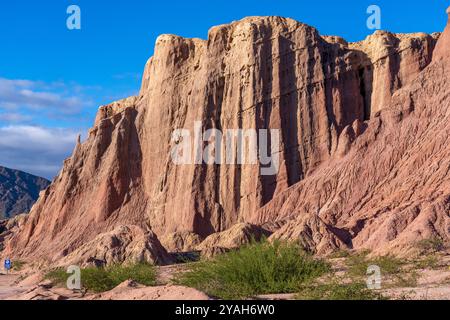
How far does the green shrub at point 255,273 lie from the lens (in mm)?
16559

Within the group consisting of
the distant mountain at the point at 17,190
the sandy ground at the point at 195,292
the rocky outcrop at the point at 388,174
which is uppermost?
the distant mountain at the point at 17,190

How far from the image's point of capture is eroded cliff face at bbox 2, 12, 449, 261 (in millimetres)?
44569

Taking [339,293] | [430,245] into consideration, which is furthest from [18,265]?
[339,293]

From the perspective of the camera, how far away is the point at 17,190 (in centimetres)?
17000

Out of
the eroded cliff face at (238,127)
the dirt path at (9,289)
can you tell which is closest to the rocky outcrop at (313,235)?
the eroded cliff face at (238,127)

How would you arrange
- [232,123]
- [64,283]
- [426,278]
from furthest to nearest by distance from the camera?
[232,123] → [64,283] → [426,278]

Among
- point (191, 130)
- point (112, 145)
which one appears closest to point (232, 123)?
point (191, 130)

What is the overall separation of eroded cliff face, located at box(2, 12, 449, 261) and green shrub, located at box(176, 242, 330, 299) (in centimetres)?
2382

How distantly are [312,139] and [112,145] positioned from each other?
52.2 feet

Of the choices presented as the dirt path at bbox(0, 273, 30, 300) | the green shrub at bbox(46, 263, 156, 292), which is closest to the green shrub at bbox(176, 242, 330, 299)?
the green shrub at bbox(46, 263, 156, 292)

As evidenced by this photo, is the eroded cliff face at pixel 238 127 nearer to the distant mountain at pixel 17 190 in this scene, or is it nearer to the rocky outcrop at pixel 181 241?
the rocky outcrop at pixel 181 241

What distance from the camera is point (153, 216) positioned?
1933 inches

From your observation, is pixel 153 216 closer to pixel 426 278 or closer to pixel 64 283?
pixel 64 283

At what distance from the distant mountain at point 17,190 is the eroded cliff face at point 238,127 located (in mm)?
106180
